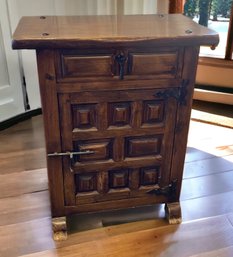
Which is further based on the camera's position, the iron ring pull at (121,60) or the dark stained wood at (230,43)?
the dark stained wood at (230,43)

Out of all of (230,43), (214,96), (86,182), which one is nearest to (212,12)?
(230,43)

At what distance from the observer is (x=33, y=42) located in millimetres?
863

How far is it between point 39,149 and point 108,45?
104 cm

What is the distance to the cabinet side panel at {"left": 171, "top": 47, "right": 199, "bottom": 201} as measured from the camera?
0.99 meters

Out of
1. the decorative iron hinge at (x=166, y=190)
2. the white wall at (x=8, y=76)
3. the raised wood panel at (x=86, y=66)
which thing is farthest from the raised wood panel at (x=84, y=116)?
the white wall at (x=8, y=76)

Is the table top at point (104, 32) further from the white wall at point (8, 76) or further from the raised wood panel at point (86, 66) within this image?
the white wall at point (8, 76)

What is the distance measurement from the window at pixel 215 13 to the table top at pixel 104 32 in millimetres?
1126

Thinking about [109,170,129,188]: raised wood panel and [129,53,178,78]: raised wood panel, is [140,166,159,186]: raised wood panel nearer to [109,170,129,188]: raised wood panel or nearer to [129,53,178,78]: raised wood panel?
[109,170,129,188]: raised wood panel

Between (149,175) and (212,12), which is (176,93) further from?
(212,12)

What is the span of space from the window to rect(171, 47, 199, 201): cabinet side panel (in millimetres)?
1278

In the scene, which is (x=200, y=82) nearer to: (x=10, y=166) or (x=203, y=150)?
(x=203, y=150)

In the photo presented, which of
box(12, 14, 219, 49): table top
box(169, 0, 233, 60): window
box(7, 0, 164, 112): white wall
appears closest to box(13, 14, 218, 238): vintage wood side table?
box(12, 14, 219, 49): table top

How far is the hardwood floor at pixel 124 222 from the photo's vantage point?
117cm

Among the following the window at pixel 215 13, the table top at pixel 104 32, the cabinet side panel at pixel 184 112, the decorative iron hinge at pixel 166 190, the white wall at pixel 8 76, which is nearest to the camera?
the table top at pixel 104 32
